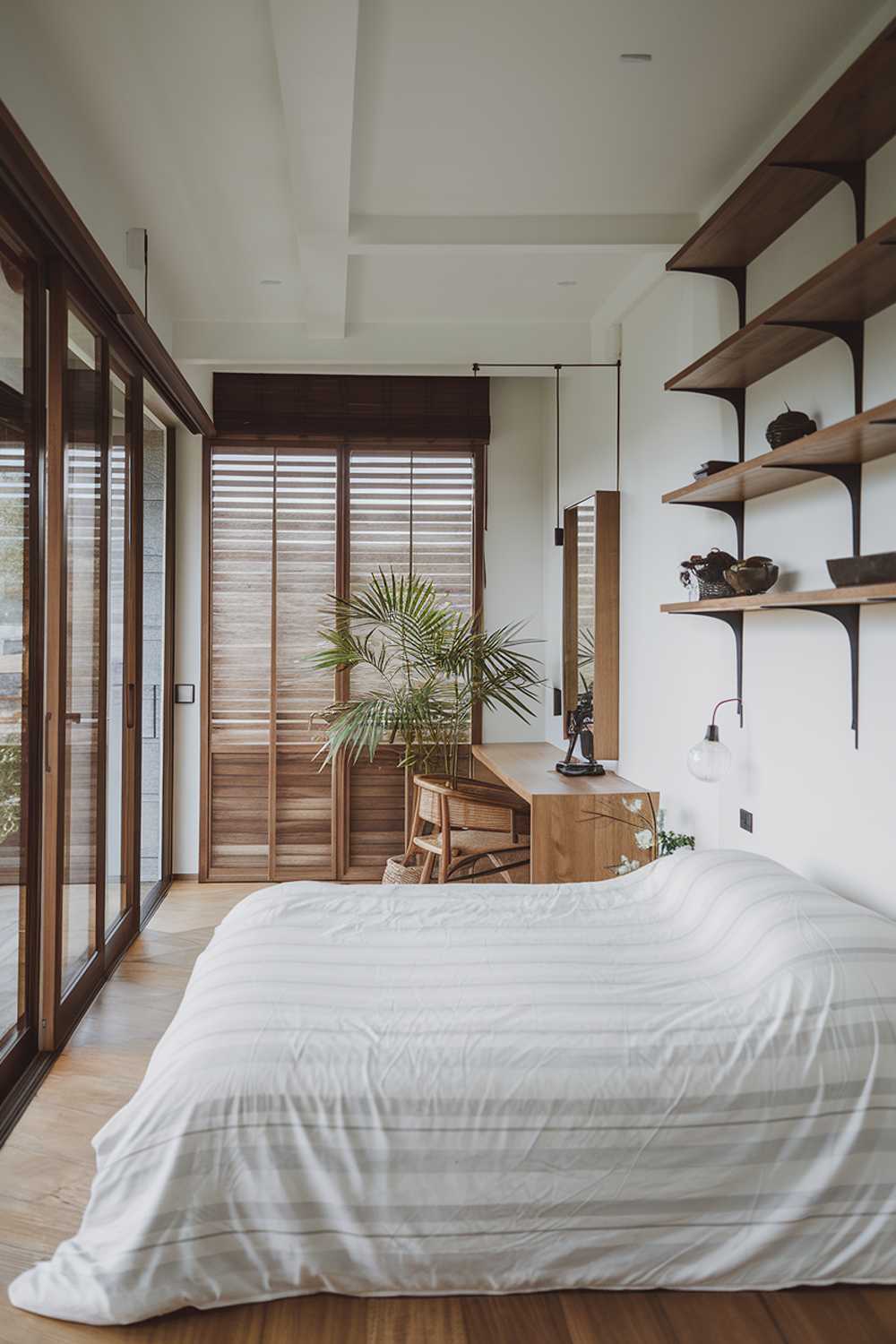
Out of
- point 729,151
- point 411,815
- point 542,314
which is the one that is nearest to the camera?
point 729,151

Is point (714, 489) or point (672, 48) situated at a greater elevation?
point (672, 48)

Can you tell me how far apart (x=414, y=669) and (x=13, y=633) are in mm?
3079

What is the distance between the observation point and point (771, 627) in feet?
9.84

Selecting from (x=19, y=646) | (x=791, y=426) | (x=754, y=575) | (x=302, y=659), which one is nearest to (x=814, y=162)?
(x=791, y=426)

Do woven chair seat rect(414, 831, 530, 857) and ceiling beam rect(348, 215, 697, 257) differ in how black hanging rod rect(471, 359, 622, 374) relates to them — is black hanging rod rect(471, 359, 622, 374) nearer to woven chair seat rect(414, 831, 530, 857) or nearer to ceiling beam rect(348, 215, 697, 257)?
ceiling beam rect(348, 215, 697, 257)

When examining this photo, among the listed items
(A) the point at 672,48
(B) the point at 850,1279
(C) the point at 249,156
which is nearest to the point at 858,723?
(B) the point at 850,1279

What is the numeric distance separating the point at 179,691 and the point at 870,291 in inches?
167

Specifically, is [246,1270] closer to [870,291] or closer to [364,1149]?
[364,1149]

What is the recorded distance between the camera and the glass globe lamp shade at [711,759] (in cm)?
310

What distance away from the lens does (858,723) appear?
2.51 meters

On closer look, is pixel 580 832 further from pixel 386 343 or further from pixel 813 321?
pixel 386 343

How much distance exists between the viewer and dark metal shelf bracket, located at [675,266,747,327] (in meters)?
3.24

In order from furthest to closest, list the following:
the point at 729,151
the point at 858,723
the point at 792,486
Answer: the point at 729,151 → the point at 792,486 → the point at 858,723

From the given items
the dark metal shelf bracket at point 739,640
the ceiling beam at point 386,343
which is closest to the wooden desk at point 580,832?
the dark metal shelf bracket at point 739,640
